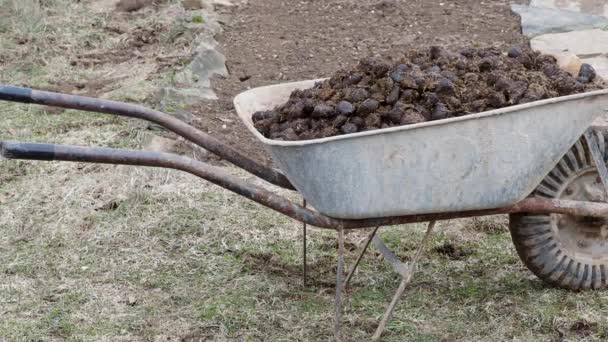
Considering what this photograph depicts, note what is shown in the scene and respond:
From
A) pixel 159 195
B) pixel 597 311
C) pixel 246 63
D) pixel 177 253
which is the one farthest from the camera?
pixel 246 63

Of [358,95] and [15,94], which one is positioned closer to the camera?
[15,94]

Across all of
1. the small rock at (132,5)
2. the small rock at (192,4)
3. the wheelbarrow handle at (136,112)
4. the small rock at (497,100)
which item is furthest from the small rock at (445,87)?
the small rock at (132,5)

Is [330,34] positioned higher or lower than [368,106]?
lower

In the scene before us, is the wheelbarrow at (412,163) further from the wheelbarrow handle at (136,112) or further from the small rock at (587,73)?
the small rock at (587,73)

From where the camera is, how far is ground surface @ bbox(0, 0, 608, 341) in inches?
139

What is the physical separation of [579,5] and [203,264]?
382 cm

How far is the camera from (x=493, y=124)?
116 inches

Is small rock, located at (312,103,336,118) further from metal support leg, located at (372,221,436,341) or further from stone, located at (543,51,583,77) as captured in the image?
stone, located at (543,51,583,77)

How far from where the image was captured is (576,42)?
5719 mm

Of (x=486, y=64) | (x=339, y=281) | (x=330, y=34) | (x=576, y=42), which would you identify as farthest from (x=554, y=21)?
(x=339, y=281)

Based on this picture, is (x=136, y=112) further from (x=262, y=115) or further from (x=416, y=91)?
(x=416, y=91)

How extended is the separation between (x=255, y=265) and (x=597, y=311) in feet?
4.91

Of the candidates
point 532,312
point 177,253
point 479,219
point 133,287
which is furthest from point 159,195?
point 532,312

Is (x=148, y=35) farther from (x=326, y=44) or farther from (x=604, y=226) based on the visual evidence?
(x=604, y=226)
